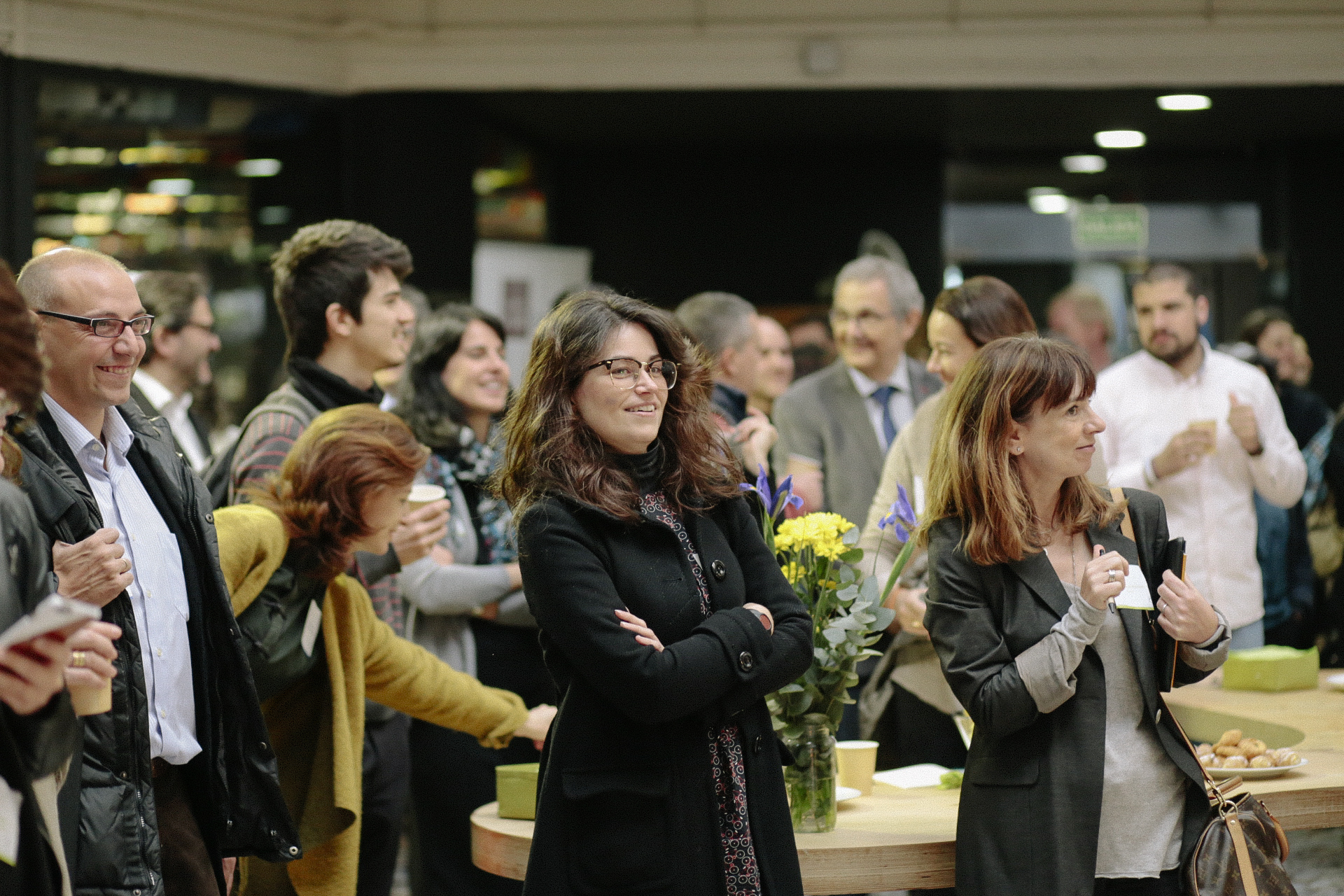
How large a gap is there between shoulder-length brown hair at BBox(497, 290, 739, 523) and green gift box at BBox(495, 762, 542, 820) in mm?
609

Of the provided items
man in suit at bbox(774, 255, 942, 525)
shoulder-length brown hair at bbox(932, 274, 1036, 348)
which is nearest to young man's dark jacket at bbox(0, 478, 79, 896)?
shoulder-length brown hair at bbox(932, 274, 1036, 348)

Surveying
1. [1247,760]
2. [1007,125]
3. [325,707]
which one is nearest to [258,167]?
[1007,125]

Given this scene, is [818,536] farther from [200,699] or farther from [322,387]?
[322,387]

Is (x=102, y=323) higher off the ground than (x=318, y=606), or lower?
A: higher

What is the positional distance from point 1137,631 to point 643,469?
Answer: 929 millimetres

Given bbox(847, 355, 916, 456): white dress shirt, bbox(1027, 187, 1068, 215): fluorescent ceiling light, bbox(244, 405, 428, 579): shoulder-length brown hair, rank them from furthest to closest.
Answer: bbox(1027, 187, 1068, 215): fluorescent ceiling light, bbox(847, 355, 916, 456): white dress shirt, bbox(244, 405, 428, 579): shoulder-length brown hair

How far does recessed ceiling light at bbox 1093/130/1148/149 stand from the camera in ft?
23.0

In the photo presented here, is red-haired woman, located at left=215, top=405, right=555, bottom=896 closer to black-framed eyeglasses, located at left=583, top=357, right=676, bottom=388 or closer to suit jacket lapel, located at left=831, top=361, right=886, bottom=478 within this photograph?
black-framed eyeglasses, located at left=583, top=357, right=676, bottom=388

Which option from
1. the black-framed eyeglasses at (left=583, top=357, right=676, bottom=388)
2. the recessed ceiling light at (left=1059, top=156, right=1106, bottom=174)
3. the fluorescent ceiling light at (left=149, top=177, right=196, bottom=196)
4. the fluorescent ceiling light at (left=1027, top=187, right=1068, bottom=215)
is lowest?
the black-framed eyeglasses at (left=583, top=357, right=676, bottom=388)

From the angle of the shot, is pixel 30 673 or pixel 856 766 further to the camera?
pixel 856 766

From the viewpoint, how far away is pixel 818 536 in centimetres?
275

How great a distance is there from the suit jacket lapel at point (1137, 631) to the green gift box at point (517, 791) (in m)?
1.13

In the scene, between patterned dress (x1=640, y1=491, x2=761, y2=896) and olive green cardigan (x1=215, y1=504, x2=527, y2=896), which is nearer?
patterned dress (x1=640, y1=491, x2=761, y2=896)

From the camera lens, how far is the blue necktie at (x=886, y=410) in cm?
446
